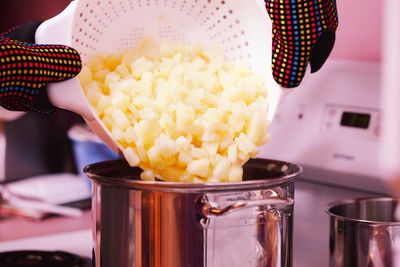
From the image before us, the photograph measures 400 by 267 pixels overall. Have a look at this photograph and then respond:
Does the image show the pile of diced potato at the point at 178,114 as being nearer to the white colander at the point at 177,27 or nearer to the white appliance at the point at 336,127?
the white colander at the point at 177,27

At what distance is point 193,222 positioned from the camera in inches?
27.5

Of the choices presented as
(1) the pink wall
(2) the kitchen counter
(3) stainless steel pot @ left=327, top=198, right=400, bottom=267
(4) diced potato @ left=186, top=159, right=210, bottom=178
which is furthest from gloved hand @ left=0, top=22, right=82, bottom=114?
(2) the kitchen counter

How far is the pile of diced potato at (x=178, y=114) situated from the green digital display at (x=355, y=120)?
24cm

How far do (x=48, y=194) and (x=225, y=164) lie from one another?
1.06 meters

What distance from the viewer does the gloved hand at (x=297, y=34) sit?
30.8 inches

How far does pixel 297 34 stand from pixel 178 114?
7.1 inches

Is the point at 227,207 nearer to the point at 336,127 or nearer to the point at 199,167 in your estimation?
the point at 199,167

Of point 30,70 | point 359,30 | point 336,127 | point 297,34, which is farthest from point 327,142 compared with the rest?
point 30,70

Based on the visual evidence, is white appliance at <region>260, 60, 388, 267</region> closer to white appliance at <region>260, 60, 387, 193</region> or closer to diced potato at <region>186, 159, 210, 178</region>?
white appliance at <region>260, 60, 387, 193</region>

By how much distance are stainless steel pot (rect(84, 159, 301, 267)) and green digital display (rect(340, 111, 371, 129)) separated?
13.2 inches

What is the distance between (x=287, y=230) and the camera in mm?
766

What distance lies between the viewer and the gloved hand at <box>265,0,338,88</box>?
782 mm

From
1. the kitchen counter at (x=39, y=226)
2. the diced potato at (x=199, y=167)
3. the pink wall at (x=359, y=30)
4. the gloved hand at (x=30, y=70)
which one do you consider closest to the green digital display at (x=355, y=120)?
the pink wall at (x=359, y=30)

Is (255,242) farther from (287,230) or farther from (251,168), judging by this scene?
(251,168)
